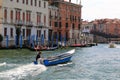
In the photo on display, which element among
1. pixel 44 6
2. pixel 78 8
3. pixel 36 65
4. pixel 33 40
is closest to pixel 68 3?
pixel 78 8

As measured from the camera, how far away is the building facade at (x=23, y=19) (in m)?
53.0

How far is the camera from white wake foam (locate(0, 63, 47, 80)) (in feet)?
75.2

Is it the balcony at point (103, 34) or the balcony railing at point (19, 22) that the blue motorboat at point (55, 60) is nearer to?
the balcony railing at point (19, 22)

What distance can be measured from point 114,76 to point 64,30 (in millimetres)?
50326

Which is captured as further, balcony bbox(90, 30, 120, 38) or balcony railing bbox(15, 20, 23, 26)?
balcony bbox(90, 30, 120, 38)

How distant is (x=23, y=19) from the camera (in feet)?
189

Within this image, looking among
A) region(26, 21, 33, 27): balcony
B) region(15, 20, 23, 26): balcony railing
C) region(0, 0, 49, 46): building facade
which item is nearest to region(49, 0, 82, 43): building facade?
region(0, 0, 49, 46): building facade

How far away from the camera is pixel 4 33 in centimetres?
5303

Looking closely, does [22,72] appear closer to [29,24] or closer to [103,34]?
[29,24]

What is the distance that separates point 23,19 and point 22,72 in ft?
109

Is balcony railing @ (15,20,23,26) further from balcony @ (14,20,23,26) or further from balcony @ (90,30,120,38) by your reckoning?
balcony @ (90,30,120,38)

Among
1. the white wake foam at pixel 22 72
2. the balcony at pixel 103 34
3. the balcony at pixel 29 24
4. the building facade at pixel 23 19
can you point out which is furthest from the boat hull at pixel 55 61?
the balcony at pixel 103 34

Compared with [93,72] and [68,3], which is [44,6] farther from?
[93,72]

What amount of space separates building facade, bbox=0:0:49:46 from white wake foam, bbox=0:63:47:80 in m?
25.3
